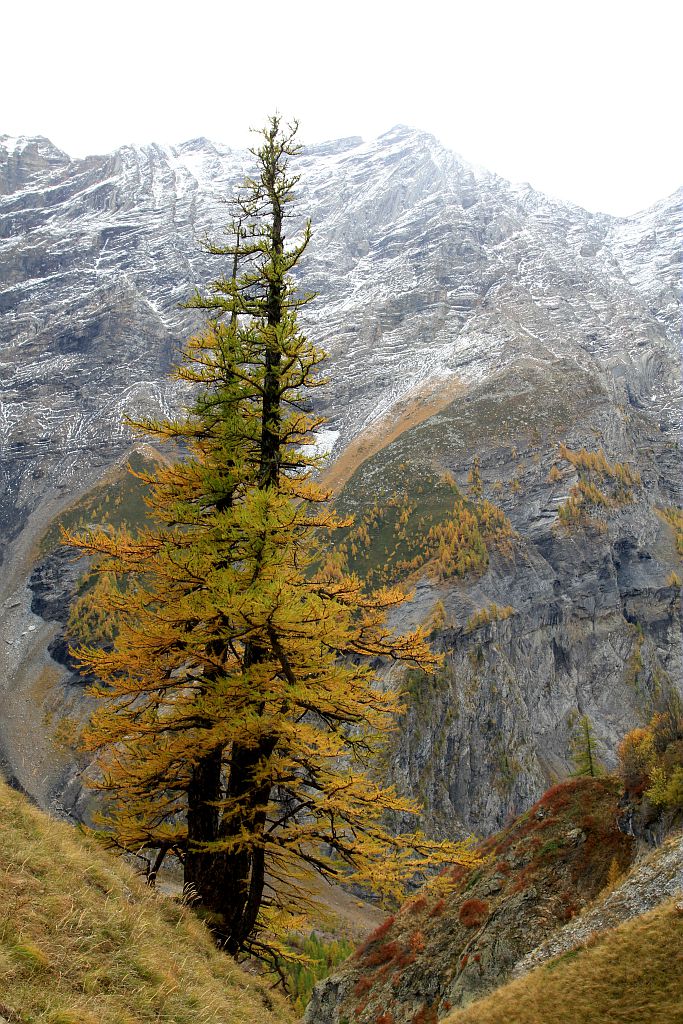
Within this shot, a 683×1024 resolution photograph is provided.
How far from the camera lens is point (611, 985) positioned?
33.5 feet

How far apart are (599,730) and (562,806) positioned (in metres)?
101

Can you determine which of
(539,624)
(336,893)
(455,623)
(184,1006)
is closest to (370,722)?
(184,1006)

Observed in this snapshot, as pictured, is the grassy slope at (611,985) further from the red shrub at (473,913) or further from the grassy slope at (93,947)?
the red shrub at (473,913)

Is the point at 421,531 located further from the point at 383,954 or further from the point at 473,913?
the point at 473,913

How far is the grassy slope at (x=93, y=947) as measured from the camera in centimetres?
553

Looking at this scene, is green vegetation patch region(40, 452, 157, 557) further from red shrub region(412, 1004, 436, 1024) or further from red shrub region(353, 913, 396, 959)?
red shrub region(412, 1004, 436, 1024)

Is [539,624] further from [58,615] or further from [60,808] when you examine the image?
[58,615]

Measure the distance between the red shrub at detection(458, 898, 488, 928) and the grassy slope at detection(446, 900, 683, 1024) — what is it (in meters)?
9.25

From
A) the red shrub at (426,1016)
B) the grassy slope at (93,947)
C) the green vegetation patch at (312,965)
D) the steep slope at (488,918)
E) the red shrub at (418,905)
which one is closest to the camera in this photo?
the grassy slope at (93,947)

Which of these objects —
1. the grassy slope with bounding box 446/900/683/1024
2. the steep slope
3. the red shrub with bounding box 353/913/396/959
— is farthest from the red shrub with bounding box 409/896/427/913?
the grassy slope with bounding box 446/900/683/1024

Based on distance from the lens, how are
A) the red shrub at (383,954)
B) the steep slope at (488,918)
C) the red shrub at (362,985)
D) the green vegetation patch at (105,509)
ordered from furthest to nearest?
the green vegetation patch at (105,509) < the red shrub at (383,954) < the red shrub at (362,985) < the steep slope at (488,918)

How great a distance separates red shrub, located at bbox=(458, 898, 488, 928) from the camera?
2123cm

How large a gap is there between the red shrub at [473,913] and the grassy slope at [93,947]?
14172mm

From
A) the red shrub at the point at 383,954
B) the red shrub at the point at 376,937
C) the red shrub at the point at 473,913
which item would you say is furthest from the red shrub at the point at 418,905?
the red shrub at the point at 473,913
